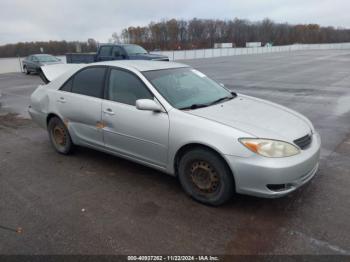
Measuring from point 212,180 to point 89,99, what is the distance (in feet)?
7.16

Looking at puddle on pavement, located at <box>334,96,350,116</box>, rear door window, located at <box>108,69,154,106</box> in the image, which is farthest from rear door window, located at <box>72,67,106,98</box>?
puddle on pavement, located at <box>334,96,350,116</box>

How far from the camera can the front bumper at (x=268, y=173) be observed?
2.87 m

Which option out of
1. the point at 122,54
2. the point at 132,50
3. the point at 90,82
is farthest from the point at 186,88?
the point at 132,50

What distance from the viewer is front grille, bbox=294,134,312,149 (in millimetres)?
3145

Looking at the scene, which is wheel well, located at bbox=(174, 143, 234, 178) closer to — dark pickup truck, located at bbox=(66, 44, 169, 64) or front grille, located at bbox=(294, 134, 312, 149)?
front grille, located at bbox=(294, 134, 312, 149)

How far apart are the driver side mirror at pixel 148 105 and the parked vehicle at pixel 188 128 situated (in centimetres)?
1

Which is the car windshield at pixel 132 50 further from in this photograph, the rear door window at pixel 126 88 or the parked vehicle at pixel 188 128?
the rear door window at pixel 126 88

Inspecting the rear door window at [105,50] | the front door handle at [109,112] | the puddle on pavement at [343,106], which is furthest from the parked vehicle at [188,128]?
the rear door window at [105,50]

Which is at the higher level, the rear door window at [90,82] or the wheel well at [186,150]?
the rear door window at [90,82]

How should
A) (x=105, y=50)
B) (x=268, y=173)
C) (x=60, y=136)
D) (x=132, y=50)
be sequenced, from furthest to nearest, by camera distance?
(x=105, y=50)
(x=132, y=50)
(x=60, y=136)
(x=268, y=173)

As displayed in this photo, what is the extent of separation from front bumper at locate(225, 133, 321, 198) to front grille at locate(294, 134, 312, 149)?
0.09 metres

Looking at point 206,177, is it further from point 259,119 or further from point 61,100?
point 61,100

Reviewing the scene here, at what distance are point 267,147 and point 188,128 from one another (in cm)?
85

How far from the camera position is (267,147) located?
2.93 meters
